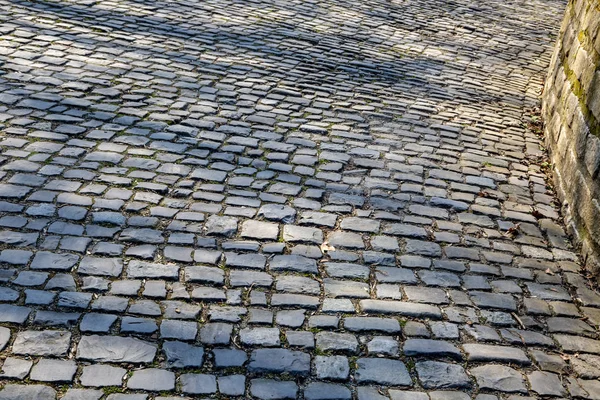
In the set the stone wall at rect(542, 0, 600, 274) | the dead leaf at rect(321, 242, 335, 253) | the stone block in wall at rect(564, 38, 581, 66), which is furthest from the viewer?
the stone block in wall at rect(564, 38, 581, 66)

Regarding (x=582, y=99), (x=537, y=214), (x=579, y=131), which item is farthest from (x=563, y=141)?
(x=537, y=214)

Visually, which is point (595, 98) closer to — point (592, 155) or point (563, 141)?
point (592, 155)

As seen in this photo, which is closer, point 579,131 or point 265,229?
point 265,229

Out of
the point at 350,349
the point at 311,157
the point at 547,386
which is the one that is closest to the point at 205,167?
the point at 311,157

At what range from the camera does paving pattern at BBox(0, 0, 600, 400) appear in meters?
3.35

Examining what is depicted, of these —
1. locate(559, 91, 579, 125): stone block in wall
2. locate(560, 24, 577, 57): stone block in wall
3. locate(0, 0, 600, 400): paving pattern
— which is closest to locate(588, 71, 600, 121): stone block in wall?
locate(559, 91, 579, 125): stone block in wall

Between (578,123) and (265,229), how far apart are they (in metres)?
2.69

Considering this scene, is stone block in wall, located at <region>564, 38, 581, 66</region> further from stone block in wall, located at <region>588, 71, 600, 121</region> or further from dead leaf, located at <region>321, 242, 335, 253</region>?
dead leaf, located at <region>321, 242, 335, 253</region>

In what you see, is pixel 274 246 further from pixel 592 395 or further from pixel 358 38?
pixel 358 38

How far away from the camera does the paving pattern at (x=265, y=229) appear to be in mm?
3346

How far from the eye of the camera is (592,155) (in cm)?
493

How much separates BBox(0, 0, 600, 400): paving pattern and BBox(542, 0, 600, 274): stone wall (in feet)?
0.63

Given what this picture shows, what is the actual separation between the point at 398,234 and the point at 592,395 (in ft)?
5.36

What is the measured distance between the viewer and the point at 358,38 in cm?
951
